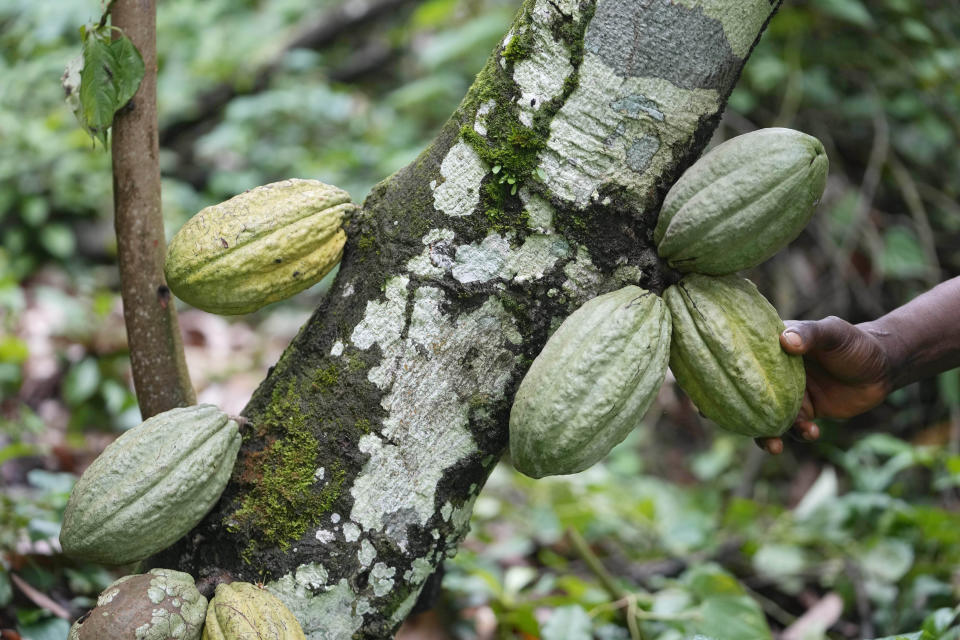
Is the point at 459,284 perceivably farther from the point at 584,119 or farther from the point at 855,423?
the point at 855,423

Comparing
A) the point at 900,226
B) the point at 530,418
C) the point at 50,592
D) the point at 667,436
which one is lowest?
the point at 667,436

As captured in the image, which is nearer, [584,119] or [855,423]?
[584,119]

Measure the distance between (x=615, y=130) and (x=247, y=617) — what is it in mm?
1021

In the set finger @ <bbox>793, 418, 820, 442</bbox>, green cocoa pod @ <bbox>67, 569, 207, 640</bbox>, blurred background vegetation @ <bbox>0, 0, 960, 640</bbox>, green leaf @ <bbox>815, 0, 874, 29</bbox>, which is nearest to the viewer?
green cocoa pod @ <bbox>67, 569, 207, 640</bbox>

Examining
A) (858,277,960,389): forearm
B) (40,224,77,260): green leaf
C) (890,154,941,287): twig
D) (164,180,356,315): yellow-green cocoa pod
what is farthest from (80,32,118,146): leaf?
(890,154,941,287): twig

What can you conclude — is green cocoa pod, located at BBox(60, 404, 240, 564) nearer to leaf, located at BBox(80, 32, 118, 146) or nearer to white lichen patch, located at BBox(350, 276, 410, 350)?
white lichen patch, located at BBox(350, 276, 410, 350)

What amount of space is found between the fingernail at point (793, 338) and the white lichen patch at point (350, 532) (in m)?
0.82

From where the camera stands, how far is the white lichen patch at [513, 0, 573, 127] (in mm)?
1342

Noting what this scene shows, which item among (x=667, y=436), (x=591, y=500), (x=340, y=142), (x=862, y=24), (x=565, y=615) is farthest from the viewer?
(x=340, y=142)

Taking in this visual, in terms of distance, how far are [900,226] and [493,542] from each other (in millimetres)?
2644

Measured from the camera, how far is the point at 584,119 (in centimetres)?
133

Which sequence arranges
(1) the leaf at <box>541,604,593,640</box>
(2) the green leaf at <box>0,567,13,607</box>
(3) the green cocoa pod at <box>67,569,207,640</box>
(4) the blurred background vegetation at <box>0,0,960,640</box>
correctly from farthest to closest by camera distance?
(4) the blurred background vegetation at <box>0,0,960,640</box> → (1) the leaf at <box>541,604,593,640</box> → (2) the green leaf at <box>0,567,13,607</box> → (3) the green cocoa pod at <box>67,569,207,640</box>

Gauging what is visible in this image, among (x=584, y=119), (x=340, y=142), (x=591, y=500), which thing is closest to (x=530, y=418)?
(x=584, y=119)

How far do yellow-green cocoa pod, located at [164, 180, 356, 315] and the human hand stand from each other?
2.76ft
